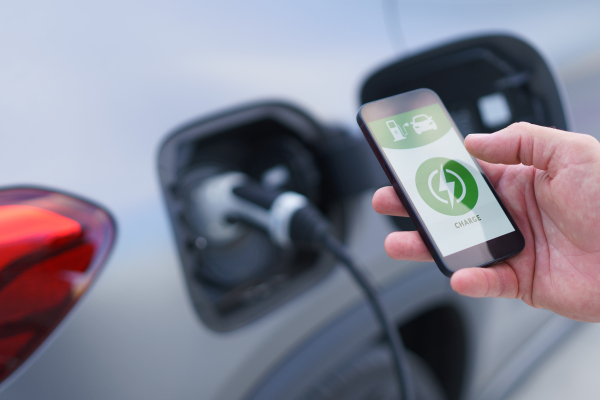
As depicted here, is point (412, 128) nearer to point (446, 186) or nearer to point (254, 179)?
point (446, 186)

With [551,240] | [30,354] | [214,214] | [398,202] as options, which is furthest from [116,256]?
[551,240]

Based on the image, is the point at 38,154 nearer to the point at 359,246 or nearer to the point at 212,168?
the point at 212,168

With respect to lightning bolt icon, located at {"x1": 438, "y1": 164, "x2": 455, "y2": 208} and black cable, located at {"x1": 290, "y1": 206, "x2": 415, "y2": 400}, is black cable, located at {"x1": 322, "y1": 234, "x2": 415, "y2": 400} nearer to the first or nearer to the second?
black cable, located at {"x1": 290, "y1": 206, "x2": 415, "y2": 400}

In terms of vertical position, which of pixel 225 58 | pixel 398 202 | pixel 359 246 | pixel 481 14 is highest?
pixel 225 58

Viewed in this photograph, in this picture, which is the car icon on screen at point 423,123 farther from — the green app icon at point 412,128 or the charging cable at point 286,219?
the charging cable at point 286,219

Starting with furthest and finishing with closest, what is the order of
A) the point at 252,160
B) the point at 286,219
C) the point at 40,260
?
the point at 252,160, the point at 286,219, the point at 40,260

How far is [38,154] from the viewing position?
1.65 feet

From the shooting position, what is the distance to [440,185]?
566mm

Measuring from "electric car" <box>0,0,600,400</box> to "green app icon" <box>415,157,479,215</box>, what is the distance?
58mm

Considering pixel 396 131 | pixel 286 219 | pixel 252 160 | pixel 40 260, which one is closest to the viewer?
pixel 40 260

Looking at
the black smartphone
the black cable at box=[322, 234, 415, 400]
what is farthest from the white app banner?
the black cable at box=[322, 234, 415, 400]

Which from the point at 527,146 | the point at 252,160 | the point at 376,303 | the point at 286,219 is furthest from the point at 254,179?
the point at 527,146

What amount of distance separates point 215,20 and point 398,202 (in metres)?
0.40

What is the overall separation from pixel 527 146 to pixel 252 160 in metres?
0.50
